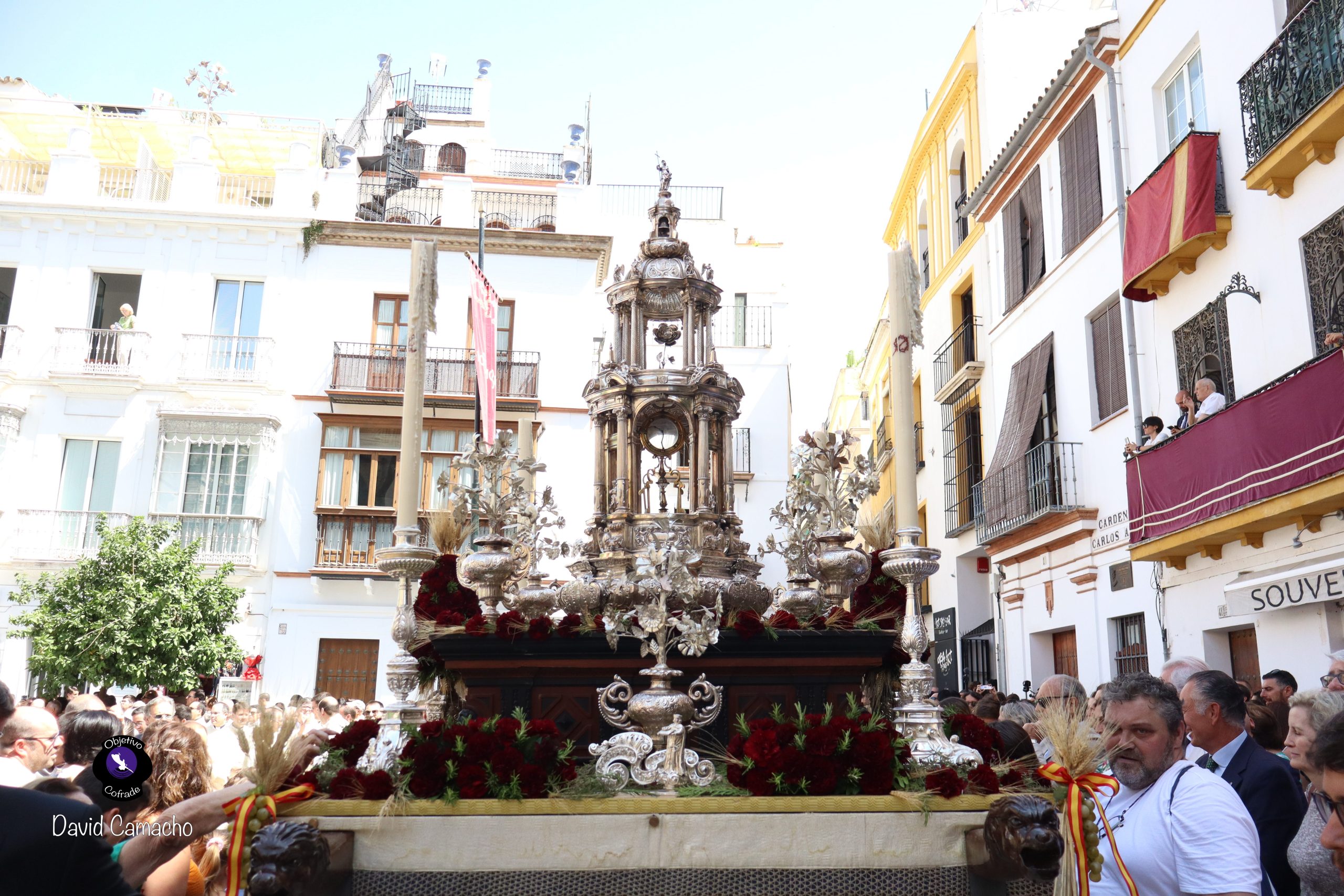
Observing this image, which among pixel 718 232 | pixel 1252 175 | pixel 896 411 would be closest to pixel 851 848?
pixel 896 411

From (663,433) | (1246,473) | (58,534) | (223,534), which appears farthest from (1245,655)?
(58,534)

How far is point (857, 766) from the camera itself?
3.35 metres

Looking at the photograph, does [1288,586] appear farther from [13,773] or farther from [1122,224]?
[13,773]

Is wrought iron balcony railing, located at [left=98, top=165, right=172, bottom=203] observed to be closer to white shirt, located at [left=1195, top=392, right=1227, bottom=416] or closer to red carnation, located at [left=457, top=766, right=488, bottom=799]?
white shirt, located at [left=1195, top=392, right=1227, bottom=416]

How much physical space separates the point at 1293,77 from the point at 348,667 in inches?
604

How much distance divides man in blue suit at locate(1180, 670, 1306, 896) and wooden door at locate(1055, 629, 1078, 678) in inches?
380

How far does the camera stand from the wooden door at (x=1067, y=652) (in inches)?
510

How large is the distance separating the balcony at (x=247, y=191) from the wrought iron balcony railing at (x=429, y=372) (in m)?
3.54

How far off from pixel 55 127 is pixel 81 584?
34.6 ft

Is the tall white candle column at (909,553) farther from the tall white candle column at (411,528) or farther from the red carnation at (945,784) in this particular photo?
the tall white candle column at (411,528)

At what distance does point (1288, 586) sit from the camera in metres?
8.41

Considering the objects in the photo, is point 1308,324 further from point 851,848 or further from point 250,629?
point 250,629

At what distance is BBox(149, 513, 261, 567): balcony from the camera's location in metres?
17.7

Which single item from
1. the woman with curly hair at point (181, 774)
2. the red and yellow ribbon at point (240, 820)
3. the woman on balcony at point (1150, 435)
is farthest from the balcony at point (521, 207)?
the red and yellow ribbon at point (240, 820)
